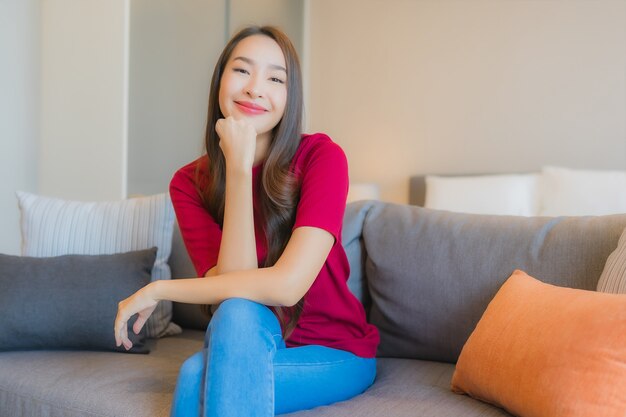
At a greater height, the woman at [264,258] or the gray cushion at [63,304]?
the woman at [264,258]

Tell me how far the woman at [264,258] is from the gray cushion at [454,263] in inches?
6.8

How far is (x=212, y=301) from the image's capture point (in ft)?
4.52

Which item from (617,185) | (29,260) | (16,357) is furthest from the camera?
(617,185)

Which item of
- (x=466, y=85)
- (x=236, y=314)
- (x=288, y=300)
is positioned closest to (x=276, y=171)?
(x=288, y=300)

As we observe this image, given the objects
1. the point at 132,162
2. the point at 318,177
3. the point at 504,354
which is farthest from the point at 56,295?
the point at 132,162

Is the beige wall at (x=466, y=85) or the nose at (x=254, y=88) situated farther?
the beige wall at (x=466, y=85)

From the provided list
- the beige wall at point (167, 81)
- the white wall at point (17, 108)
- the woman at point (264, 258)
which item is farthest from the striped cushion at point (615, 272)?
the white wall at point (17, 108)

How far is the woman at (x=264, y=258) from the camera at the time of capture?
1.19 meters

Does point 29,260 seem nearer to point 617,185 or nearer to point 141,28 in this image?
point 141,28

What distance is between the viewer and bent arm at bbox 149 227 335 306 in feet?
4.42

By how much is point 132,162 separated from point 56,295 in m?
1.79

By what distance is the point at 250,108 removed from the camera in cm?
159

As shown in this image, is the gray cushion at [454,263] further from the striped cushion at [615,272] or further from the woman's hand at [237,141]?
the woman's hand at [237,141]

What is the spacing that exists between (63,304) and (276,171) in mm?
753
